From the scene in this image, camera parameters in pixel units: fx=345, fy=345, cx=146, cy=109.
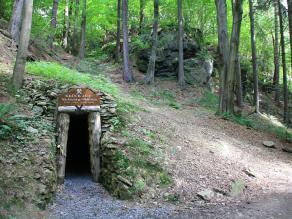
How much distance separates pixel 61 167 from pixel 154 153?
2499 millimetres

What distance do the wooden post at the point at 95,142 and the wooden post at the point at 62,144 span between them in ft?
2.27

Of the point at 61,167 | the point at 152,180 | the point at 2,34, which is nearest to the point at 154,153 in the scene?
the point at 152,180

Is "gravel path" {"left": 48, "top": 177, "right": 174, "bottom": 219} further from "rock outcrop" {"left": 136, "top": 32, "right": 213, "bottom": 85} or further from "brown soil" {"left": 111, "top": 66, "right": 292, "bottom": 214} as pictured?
"rock outcrop" {"left": 136, "top": 32, "right": 213, "bottom": 85}

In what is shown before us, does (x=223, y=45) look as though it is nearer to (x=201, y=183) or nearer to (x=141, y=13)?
(x=201, y=183)

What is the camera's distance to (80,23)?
2638 cm

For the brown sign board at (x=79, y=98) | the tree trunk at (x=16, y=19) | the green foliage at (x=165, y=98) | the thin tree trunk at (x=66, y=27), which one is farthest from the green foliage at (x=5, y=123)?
the thin tree trunk at (x=66, y=27)

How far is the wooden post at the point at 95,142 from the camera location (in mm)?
9508

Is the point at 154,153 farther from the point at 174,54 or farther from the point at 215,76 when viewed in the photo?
the point at 215,76

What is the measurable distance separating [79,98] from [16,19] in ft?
25.2

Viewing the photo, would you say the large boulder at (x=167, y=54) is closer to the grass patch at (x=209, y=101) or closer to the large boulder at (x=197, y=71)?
the large boulder at (x=197, y=71)

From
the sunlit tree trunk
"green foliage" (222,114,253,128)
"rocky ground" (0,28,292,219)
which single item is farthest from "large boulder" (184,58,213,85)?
"rocky ground" (0,28,292,219)

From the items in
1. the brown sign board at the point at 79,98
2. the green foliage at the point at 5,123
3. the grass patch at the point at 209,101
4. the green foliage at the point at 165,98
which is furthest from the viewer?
the grass patch at the point at 209,101

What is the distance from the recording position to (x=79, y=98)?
9906mm

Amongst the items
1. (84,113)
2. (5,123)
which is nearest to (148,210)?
(84,113)
